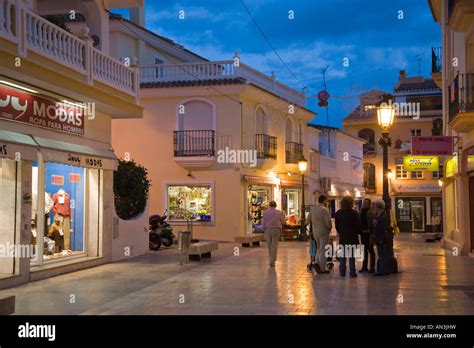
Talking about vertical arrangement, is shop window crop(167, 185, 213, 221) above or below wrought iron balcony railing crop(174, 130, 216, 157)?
below

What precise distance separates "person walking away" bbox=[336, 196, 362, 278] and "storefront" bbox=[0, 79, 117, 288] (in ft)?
21.3

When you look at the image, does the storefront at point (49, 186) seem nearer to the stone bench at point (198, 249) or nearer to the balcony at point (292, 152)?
the stone bench at point (198, 249)

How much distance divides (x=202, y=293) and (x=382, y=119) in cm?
665

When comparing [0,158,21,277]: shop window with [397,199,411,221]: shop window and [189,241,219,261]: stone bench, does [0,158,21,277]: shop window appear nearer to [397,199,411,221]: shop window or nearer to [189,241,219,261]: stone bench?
[189,241,219,261]: stone bench

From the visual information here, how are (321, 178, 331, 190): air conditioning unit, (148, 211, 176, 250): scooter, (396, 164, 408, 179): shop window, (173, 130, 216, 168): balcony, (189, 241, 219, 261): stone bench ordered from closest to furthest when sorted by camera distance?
1. (189, 241, 219, 261): stone bench
2. (148, 211, 176, 250): scooter
3. (173, 130, 216, 168): balcony
4. (321, 178, 331, 190): air conditioning unit
5. (396, 164, 408, 179): shop window

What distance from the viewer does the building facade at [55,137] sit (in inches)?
479

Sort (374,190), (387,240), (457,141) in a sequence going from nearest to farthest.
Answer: (387,240), (457,141), (374,190)

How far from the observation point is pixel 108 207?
17047 millimetres

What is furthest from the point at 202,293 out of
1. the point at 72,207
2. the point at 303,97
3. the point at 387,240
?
the point at 303,97

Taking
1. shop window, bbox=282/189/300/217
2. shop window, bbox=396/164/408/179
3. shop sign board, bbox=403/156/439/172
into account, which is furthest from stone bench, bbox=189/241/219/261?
shop window, bbox=396/164/408/179

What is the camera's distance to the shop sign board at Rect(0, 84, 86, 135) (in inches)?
483

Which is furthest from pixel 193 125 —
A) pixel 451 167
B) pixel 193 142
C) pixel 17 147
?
pixel 17 147

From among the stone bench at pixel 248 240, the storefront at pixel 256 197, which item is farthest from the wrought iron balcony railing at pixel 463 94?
the storefront at pixel 256 197
